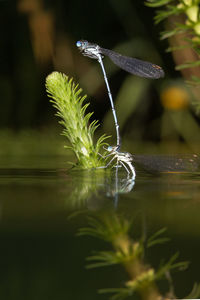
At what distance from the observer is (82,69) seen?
3.03 metres

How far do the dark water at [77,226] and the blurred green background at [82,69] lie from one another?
55.3 inches

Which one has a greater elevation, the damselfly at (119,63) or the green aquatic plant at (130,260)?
the damselfly at (119,63)

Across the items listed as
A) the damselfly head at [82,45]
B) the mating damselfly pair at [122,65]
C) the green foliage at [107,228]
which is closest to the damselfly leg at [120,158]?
the mating damselfly pair at [122,65]

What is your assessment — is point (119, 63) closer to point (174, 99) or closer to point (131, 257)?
point (174, 99)

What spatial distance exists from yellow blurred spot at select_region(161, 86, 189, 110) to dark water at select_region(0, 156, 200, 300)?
5.28 ft

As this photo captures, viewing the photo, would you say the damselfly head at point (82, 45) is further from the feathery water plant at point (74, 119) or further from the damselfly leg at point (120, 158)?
the damselfly leg at point (120, 158)

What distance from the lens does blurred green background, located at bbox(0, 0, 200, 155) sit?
9.14 ft

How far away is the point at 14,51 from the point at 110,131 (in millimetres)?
711

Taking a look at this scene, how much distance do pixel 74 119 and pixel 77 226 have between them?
926 mm

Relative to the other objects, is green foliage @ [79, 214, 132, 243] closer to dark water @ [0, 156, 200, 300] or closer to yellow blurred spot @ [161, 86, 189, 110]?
dark water @ [0, 156, 200, 300]

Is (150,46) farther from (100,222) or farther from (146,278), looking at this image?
(146,278)

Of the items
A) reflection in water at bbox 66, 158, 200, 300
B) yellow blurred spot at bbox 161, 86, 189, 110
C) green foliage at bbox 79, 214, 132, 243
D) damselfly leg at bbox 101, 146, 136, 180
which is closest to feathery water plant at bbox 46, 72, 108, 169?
damselfly leg at bbox 101, 146, 136, 180

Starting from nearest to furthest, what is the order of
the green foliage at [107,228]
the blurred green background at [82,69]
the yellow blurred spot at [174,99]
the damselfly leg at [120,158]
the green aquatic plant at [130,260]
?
the green aquatic plant at [130,260]
the green foliage at [107,228]
the damselfly leg at [120,158]
the blurred green background at [82,69]
the yellow blurred spot at [174,99]

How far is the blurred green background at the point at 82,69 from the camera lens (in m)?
2.79
